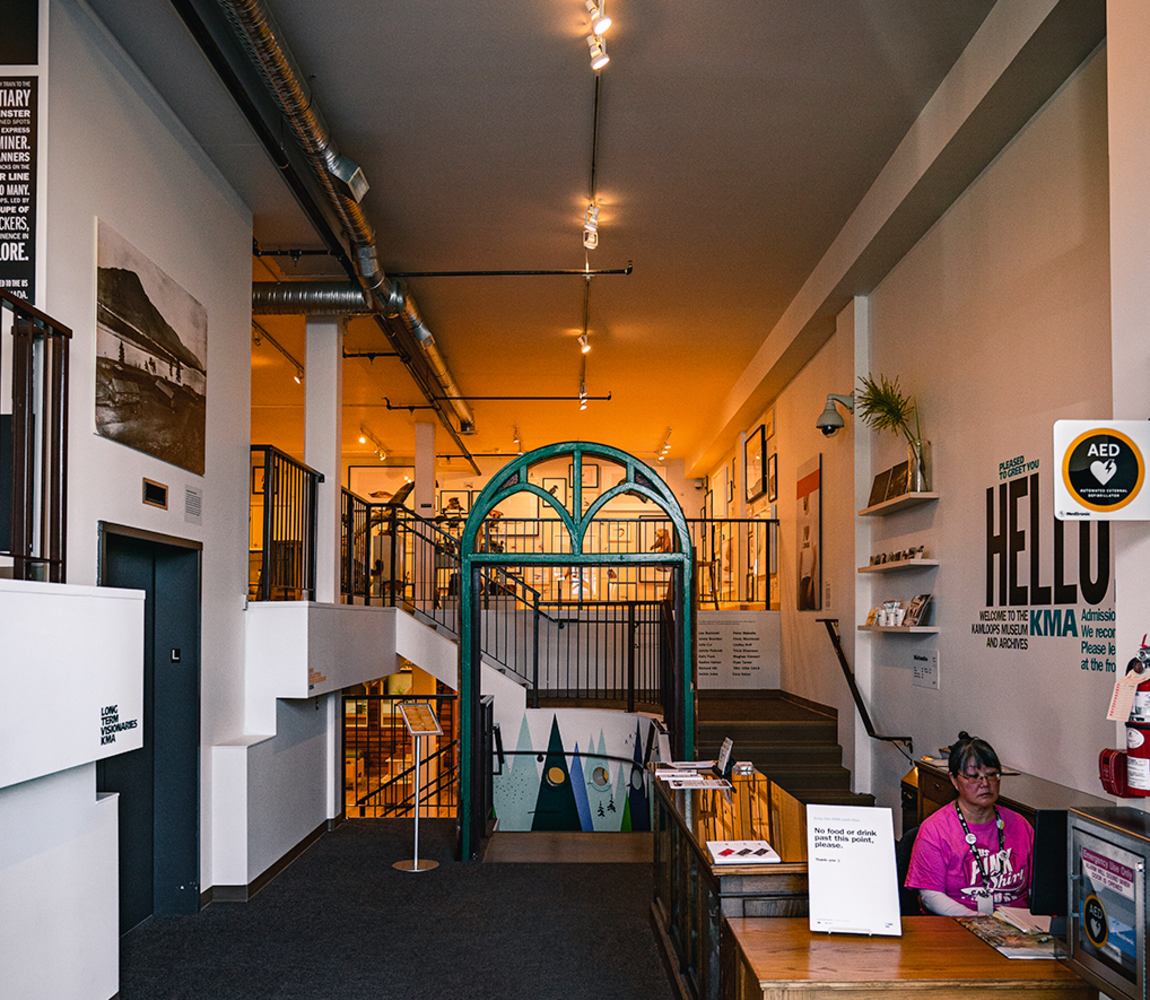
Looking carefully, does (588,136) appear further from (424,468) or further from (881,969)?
(424,468)

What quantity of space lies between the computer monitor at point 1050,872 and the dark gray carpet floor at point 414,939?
2.60m

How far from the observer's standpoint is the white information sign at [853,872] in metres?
3.20

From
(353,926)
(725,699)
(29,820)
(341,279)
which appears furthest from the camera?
(725,699)

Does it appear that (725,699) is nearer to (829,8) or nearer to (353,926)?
(353,926)

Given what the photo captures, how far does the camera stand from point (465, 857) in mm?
7547

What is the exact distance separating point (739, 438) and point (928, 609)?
906 cm

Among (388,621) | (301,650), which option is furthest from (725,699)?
(301,650)

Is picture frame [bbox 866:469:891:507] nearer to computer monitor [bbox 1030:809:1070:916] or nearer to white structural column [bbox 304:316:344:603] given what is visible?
white structural column [bbox 304:316:344:603]

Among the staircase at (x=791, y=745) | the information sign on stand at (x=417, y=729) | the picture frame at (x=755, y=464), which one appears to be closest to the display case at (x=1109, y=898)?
the information sign on stand at (x=417, y=729)

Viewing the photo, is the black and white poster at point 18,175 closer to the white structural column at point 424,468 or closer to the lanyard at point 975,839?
the lanyard at point 975,839

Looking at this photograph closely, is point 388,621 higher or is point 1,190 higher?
point 1,190

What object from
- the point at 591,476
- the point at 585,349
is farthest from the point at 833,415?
the point at 591,476

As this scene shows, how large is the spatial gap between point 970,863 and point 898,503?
11.2 ft

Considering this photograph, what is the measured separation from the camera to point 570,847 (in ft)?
26.5
